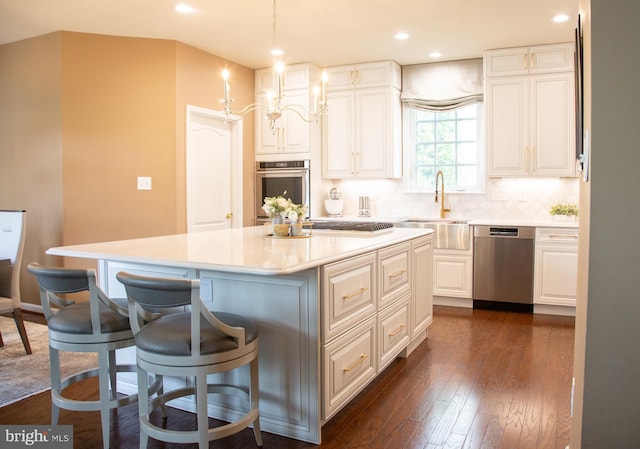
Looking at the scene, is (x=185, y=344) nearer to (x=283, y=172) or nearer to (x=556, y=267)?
(x=556, y=267)

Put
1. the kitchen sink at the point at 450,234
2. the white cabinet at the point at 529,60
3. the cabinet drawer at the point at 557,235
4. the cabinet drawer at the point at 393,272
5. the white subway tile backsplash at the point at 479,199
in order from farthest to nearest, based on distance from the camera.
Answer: the white subway tile backsplash at the point at 479,199 < the kitchen sink at the point at 450,234 < the white cabinet at the point at 529,60 < the cabinet drawer at the point at 557,235 < the cabinet drawer at the point at 393,272

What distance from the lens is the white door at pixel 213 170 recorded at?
17.1ft

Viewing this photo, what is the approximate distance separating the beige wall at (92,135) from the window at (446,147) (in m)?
2.48

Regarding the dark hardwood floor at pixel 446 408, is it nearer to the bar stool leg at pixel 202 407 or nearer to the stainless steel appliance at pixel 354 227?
the bar stool leg at pixel 202 407

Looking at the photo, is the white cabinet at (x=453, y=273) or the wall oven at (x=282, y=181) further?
the wall oven at (x=282, y=181)

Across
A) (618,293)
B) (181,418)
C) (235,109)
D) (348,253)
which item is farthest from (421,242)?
(235,109)

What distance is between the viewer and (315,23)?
4.46m

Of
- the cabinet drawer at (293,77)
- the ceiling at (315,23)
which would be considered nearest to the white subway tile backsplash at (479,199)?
the cabinet drawer at (293,77)

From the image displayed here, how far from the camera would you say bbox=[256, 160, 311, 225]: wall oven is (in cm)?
577

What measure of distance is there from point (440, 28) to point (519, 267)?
231cm

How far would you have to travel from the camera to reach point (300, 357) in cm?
234

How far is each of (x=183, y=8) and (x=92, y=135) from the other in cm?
145

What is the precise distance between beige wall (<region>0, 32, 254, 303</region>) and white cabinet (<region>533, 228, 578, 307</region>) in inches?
134

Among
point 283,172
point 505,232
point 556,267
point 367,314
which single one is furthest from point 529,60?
point 367,314
